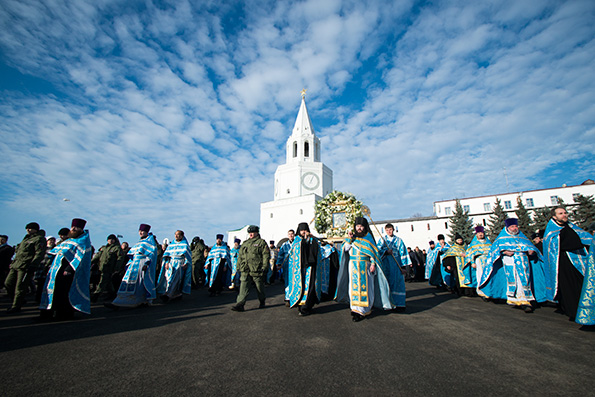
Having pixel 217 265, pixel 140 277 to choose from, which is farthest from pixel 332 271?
pixel 140 277

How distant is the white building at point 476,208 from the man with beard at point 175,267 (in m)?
33.9

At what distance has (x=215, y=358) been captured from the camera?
3264 millimetres

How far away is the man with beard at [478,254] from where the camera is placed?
8.48m

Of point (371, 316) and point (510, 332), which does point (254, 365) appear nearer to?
point (371, 316)

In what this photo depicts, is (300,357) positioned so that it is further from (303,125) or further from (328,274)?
(303,125)

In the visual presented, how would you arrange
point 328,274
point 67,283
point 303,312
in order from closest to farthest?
point 67,283
point 303,312
point 328,274

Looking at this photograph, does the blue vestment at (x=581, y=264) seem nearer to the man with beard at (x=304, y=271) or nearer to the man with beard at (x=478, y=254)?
the man with beard at (x=478, y=254)

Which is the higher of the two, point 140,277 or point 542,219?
point 542,219

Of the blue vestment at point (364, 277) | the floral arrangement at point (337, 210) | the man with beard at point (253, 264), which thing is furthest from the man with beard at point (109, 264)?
the floral arrangement at point (337, 210)

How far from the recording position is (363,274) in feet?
18.9

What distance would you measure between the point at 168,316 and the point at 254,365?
153 inches

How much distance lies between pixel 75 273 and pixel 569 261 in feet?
33.0

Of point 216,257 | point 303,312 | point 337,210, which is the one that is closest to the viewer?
point 303,312

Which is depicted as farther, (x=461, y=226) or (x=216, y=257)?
(x=461, y=226)
